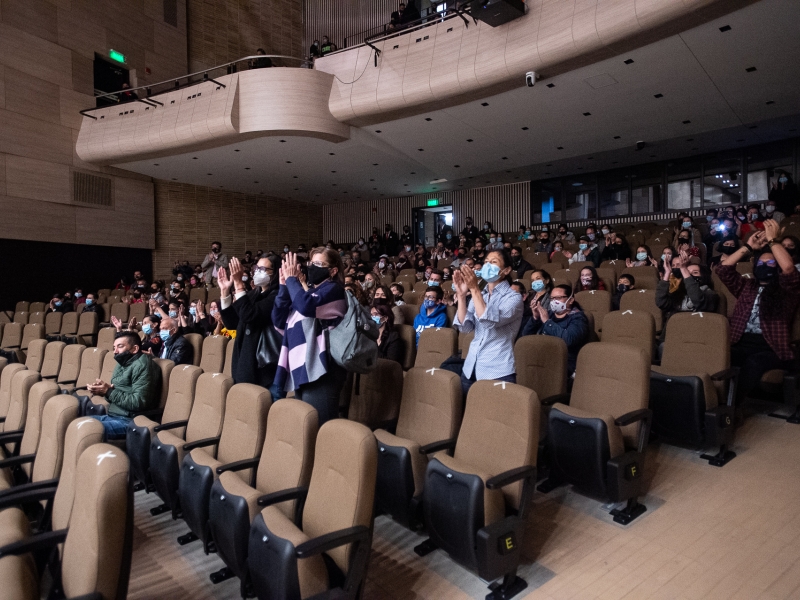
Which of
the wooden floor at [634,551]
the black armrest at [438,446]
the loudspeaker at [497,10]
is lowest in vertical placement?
the wooden floor at [634,551]

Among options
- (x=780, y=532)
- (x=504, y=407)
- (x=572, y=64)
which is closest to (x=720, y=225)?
(x=572, y=64)

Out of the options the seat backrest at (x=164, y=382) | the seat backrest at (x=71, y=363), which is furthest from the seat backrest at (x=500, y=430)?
the seat backrest at (x=71, y=363)

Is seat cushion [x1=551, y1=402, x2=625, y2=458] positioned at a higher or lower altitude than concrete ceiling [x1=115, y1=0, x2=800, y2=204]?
lower

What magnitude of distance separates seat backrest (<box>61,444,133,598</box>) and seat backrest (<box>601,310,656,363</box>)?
2639 mm

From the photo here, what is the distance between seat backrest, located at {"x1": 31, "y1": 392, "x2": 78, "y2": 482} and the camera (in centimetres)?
202

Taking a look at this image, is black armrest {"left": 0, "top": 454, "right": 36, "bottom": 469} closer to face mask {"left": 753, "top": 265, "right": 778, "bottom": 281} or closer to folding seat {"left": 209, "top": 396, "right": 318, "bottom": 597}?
folding seat {"left": 209, "top": 396, "right": 318, "bottom": 597}

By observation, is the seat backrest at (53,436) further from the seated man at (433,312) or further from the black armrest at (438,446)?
the seated man at (433,312)

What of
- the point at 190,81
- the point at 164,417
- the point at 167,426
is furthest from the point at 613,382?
the point at 190,81

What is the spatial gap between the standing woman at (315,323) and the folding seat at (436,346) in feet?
3.67

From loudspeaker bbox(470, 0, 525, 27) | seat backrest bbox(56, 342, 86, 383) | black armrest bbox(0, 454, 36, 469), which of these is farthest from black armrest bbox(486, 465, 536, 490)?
loudspeaker bbox(470, 0, 525, 27)

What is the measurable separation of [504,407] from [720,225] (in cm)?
630

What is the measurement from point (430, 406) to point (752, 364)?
2012mm

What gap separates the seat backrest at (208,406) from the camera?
7.86 ft

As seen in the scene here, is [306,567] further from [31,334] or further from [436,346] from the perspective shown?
[31,334]
